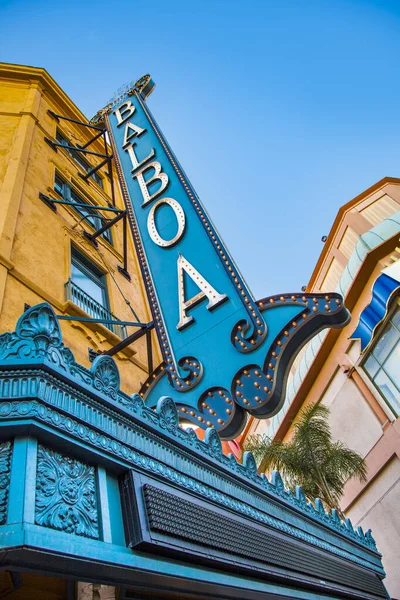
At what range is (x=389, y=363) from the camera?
14.9 meters

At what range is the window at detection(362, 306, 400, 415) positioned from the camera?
47.7 feet

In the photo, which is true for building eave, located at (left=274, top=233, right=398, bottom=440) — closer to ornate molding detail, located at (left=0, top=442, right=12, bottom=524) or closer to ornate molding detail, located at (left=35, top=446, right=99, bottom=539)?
ornate molding detail, located at (left=35, top=446, right=99, bottom=539)

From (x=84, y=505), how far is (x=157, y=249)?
421cm

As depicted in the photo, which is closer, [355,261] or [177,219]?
[177,219]

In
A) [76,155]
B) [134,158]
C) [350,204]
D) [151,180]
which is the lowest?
[151,180]

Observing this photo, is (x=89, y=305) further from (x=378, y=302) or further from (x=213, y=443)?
(x=378, y=302)

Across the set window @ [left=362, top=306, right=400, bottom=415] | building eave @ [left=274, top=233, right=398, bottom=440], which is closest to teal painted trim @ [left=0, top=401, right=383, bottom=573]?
window @ [left=362, top=306, right=400, bottom=415]

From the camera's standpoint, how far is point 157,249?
596 centimetres

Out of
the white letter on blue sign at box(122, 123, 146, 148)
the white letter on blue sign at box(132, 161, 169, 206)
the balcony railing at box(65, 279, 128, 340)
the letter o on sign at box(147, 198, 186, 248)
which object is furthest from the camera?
the white letter on blue sign at box(122, 123, 146, 148)

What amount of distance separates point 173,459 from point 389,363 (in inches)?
537

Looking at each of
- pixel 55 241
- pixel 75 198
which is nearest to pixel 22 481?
pixel 55 241

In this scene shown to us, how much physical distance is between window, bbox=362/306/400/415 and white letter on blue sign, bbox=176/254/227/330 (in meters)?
11.2

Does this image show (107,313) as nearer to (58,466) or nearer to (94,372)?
(94,372)

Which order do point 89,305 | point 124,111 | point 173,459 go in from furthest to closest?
1. point 124,111
2. point 89,305
3. point 173,459
